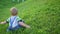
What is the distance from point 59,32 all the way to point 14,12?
1.44 metres

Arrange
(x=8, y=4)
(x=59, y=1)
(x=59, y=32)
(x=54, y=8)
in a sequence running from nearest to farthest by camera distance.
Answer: (x=59, y=32) → (x=54, y=8) → (x=59, y=1) → (x=8, y=4)

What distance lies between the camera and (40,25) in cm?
698

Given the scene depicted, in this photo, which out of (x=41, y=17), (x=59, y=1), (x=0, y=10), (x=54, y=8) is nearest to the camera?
(x=41, y=17)

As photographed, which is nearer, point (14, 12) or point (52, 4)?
point (14, 12)

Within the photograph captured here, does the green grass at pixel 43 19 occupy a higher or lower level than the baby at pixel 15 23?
lower

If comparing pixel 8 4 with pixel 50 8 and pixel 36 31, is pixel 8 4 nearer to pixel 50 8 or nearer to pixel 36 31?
pixel 50 8

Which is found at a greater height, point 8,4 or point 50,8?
point 50,8

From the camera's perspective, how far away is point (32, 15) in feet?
25.5

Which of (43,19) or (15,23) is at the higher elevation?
(15,23)

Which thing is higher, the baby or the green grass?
the baby

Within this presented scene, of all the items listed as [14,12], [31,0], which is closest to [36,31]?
[14,12]

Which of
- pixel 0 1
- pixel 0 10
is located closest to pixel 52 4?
pixel 0 10

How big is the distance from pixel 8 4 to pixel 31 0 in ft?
4.94

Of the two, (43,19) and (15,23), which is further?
(43,19)
